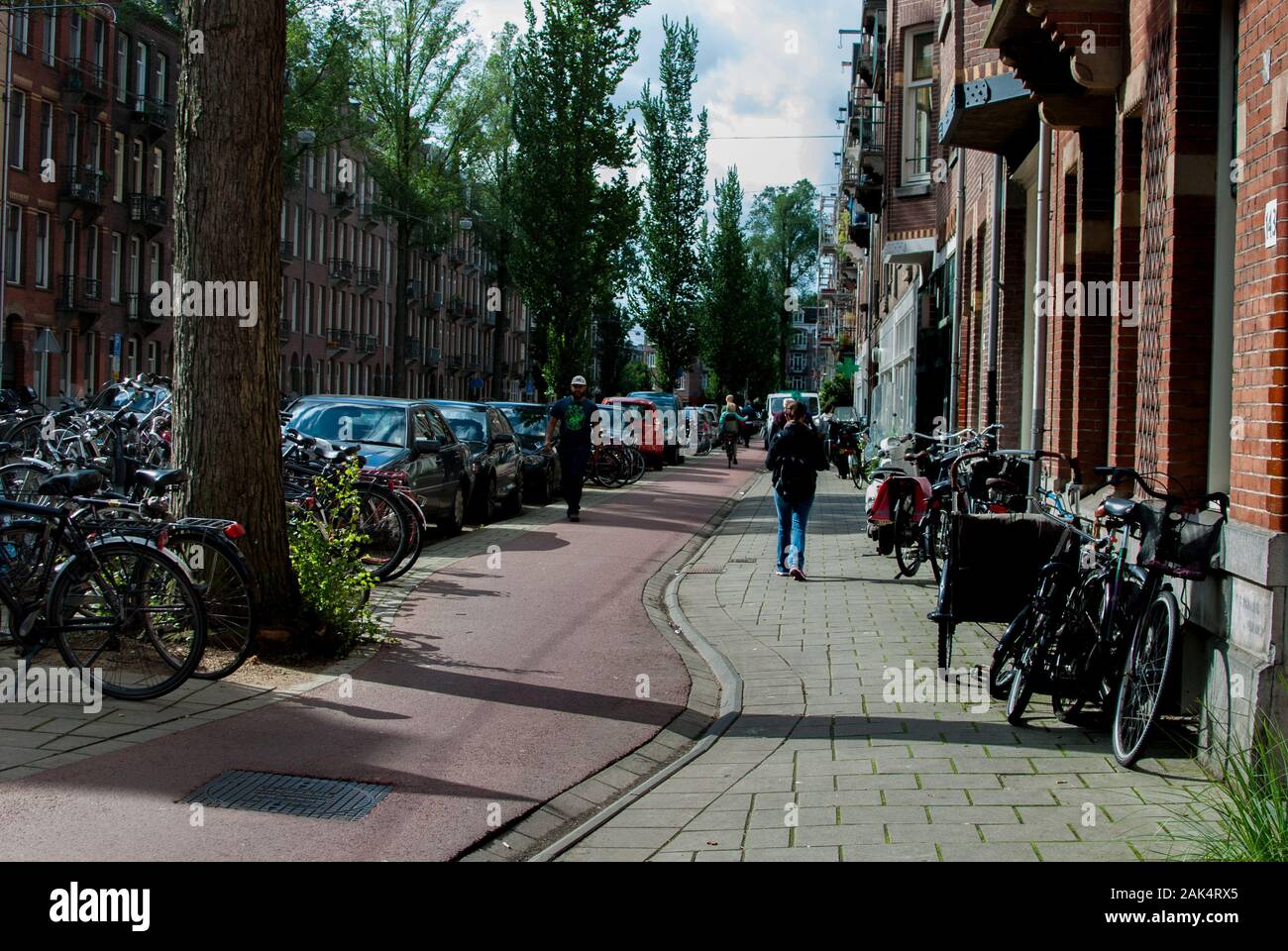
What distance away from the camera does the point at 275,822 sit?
5.25 metres

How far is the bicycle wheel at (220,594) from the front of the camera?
24.7 ft

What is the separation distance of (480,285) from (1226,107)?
3938 inches

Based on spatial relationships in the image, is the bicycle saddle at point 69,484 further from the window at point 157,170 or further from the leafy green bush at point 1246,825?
the window at point 157,170

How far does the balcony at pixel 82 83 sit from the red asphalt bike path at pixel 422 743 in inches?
1567

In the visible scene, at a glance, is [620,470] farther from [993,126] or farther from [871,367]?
[871,367]

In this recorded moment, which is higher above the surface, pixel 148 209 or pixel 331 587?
pixel 148 209

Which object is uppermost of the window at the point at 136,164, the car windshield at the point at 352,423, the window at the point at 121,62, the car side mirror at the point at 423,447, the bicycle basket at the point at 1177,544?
the window at the point at 121,62

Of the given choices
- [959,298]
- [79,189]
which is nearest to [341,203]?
[79,189]

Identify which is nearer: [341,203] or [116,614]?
[116,614]

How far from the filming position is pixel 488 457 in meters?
19.0

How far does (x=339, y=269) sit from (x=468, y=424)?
5457cm

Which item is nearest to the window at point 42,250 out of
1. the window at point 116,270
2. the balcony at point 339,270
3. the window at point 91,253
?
the window at point 91,253

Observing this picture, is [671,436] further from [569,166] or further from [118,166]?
[118,166]
